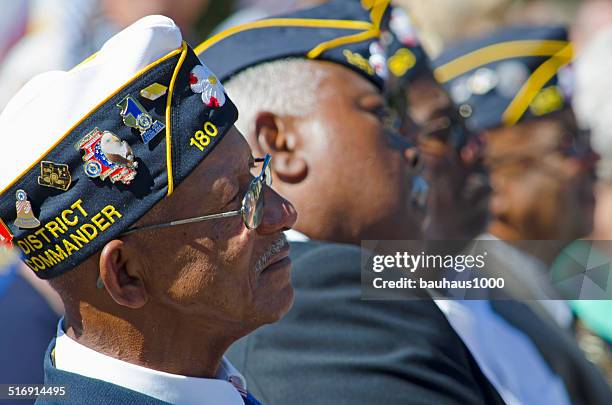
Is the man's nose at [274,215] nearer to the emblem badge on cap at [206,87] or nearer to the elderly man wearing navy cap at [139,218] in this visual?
the elderly man wearing navy cap at [139,218]

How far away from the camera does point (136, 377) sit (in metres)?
2.19

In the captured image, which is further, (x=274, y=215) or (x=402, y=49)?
(x=402, y=49)

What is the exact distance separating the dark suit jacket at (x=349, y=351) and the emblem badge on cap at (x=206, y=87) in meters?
0.83

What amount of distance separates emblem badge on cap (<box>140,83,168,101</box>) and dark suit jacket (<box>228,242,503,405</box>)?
37.3 inches

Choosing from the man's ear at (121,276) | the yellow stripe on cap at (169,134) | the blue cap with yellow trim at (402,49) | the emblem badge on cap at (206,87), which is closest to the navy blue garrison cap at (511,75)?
the blue cap with yellow trim at (402,49)

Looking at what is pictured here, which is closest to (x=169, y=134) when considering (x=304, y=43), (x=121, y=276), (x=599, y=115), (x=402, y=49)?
(x=121, y=276)

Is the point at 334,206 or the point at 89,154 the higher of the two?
the point at 89,154

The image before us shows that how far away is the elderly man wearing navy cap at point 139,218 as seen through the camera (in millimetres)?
2135

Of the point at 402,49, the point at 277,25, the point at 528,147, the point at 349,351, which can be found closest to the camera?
the point at 349,351

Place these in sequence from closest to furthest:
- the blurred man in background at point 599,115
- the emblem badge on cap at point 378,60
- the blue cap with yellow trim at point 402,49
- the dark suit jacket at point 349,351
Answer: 1. the dark suit jacket at point 349,351
2. the emblem badge on cap at point 378,60
3. the blue cap with yellow trim at point 402,49
4. the blurred man in background at point 599,115

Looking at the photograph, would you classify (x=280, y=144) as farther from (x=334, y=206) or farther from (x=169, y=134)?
(x=169, y=134)

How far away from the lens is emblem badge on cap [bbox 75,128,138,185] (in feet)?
6.96

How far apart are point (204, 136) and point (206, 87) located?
4.8 inches

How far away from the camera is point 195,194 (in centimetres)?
223
